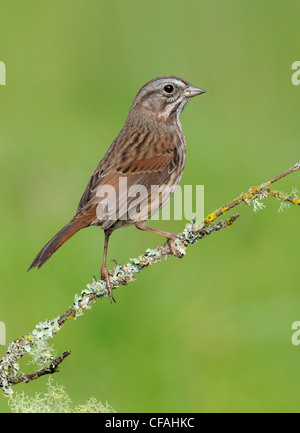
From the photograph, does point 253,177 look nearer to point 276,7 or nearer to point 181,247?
point 276,7

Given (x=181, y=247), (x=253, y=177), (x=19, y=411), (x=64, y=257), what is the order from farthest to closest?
(x=253, y=177) → (x=64, y=257) → (x=181, y=247) → (x=19, y=411)

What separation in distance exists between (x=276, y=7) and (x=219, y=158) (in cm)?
297

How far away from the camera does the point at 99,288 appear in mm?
3152

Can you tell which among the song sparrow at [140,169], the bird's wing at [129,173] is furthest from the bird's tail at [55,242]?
the bird's wing at [129,173]

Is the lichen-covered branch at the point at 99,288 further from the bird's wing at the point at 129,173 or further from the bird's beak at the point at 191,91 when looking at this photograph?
the bird's beak at the point at 191,91

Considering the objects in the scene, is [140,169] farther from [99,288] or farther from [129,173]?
[99,288]

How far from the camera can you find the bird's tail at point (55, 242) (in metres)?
3.34

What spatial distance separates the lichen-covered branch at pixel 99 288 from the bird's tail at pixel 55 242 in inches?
10.0

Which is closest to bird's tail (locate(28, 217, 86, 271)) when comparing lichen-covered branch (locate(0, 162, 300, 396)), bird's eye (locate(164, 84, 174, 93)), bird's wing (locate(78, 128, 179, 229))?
bird's wing (locate(78, 128, 179, 229))

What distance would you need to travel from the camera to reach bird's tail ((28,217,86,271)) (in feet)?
10.9

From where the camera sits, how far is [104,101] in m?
9.55

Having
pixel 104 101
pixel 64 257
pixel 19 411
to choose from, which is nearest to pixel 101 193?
pixel 19 411

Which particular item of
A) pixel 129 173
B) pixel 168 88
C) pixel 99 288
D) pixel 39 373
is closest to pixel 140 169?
pixel 129 173

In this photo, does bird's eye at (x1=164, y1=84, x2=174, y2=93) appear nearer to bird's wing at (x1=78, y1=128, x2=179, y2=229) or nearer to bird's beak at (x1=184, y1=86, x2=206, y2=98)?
bird's beak at (x1=184, y1=86, x2=206, y2=98)
